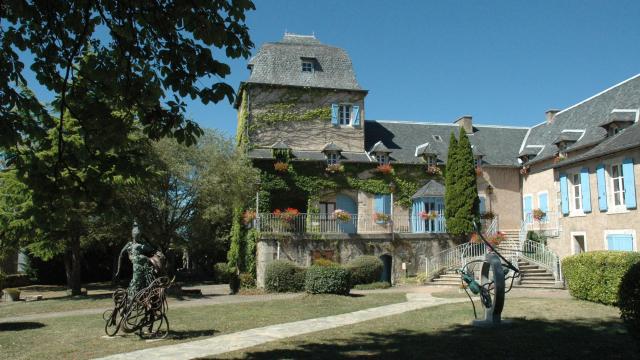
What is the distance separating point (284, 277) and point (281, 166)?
7.02 metres

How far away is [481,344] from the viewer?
29.0 ft

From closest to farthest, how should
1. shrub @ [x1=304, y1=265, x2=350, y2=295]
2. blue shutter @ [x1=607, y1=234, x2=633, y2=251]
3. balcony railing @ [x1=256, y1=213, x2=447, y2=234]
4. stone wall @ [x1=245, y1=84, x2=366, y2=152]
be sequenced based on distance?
shrub @ [x1=304, y1=265, x2=350, y2=295], blue shutter @ [x1=607, y1=234, x2=633, y2=251], balcony railing @ [x1=256, y1=213, x2=447, y2=234], stone wall @ [x1=245, y1=84, x2=366, y2=152]

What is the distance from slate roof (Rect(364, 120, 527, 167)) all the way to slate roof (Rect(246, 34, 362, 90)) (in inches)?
142

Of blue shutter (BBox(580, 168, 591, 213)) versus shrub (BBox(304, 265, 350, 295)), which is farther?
blue shutter (BBox(580, 168, 591, 213))

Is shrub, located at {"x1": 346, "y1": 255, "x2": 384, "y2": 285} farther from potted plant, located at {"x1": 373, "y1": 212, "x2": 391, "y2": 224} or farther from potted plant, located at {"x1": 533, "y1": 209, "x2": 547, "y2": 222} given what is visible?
potted plant, located at {"x1": 533, "y1": 209, "x2": 547, "y2": 222}

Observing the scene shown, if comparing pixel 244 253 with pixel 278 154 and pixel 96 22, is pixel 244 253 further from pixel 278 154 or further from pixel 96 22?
pixel 96 22

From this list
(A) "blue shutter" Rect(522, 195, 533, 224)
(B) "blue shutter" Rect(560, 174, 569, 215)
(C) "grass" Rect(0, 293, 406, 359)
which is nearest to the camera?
(C) "grass" Rect(0, 293, 406, 359)

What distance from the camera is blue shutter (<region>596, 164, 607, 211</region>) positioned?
61.2ft

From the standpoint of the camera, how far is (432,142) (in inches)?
1238

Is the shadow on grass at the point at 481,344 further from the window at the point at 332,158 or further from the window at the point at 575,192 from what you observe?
the window at the point at 332,158

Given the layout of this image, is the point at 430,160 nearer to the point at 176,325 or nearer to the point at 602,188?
the point at 602,188

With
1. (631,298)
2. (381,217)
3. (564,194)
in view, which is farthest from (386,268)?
(631,298)

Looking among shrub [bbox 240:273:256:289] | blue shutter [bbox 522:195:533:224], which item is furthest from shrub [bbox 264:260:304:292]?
blue shutter [bbox 522:195:533:224]

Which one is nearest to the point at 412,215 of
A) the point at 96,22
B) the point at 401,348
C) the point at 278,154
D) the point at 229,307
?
the point at 278,154
